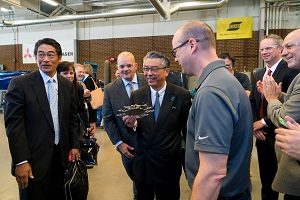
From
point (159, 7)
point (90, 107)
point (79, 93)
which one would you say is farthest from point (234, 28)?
point (79, 93)

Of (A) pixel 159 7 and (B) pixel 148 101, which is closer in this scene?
(B) pixel 148 101

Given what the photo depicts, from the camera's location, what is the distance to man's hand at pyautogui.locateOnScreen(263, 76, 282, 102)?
1927 mm

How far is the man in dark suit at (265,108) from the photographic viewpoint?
224 centimetres

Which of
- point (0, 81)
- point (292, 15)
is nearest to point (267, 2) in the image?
point (292, 15)

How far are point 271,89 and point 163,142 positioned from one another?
98cm

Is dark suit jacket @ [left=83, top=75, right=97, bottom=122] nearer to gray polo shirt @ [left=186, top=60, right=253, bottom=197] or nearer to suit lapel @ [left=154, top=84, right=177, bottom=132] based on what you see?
suit lapel @ [left=154, top=84, right=177, bottom=132]

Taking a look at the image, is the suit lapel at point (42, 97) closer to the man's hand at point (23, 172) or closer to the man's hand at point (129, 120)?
the man's hand at point (23, 172)

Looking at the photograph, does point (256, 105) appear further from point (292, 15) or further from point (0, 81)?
point (0, 81)

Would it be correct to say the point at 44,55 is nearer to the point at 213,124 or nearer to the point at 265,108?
the point at 213,124

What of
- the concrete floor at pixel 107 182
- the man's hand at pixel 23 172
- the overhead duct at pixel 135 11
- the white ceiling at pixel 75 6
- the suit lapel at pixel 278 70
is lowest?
the concrete floor at pixel 107 182

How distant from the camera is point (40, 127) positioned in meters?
1.82

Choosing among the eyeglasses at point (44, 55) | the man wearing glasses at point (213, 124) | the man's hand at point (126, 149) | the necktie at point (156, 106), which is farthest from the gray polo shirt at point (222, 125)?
the eyeglasses at point (44, 55)

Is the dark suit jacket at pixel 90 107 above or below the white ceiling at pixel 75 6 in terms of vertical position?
below

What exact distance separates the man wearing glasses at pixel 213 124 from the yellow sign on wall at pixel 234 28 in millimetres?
8423
